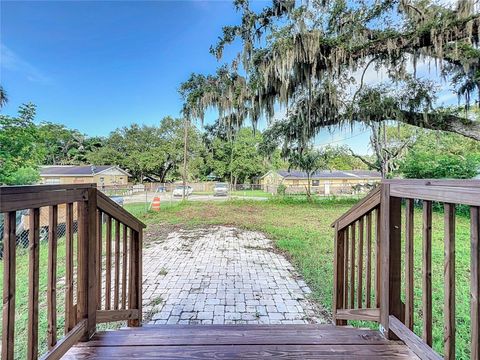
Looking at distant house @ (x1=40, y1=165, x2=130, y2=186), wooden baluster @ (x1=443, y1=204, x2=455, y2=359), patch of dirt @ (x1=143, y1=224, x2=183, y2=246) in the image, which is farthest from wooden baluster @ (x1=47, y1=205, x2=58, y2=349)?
distant house @ (x1=40, y1=165, x2=130, y2=186)

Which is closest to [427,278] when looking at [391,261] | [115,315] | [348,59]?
[391,261]

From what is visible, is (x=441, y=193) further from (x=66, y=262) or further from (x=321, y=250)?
(x=321, y=250)

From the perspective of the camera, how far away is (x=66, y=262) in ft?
4.15

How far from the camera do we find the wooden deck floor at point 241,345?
1280 mm

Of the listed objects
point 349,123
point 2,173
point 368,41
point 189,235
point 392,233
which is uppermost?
point 368,41

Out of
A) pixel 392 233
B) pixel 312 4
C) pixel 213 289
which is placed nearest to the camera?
pixel 392 233

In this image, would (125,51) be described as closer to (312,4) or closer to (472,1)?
(312,4)

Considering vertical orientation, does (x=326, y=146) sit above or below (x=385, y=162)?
above

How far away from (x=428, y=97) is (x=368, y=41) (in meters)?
2.52

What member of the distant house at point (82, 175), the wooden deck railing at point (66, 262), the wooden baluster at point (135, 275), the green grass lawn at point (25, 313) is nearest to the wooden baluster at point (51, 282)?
the wooden deck railing at point (66, 262)

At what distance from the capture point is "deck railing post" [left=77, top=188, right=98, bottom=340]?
137 cm

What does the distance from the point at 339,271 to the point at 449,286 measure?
3.07ft

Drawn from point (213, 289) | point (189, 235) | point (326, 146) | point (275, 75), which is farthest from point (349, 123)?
point (326, 146)

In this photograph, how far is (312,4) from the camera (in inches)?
209
